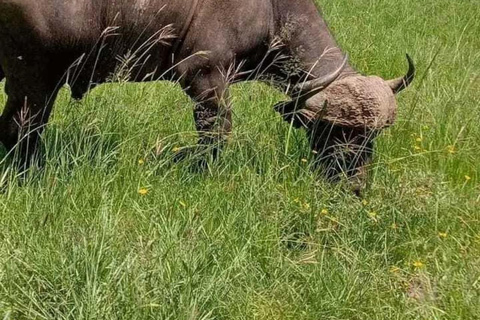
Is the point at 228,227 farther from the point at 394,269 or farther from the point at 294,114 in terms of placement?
the point at 294,114

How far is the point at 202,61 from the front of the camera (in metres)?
6.14

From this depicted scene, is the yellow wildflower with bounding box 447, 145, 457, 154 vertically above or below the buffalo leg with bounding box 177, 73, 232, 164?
below

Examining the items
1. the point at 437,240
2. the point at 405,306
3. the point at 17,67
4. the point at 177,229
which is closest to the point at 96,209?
the point at 177,229

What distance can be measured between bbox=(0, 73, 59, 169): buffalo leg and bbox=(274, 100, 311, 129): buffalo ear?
5.69 feet

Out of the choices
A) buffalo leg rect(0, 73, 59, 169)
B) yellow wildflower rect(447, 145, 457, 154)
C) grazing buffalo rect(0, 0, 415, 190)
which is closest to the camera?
grazing buffalo rect(0, 0, 415, 190)

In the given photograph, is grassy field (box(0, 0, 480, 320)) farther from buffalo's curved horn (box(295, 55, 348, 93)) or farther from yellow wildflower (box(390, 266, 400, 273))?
buffalo's curved horn (box(295, 55, 348, 93))

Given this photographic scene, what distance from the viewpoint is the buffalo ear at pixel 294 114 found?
644cm

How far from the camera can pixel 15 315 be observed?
12.2ft

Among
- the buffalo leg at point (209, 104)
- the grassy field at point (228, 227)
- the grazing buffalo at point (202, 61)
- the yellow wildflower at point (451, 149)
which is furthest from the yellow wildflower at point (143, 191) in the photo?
the yellow wildflower at point (451, 149)

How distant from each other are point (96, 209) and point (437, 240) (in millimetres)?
2098

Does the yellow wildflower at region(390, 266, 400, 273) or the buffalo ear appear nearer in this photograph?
the yellow wildflower at region(390, 266, 400, 273)

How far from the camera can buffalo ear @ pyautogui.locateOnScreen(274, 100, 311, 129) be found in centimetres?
644

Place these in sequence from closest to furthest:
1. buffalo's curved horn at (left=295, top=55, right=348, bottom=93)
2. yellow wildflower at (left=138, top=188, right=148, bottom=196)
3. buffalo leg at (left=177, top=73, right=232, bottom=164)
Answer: yellow wildflower at (left=138, top=188, right=148, bottom=196) → buffalo leg at (left=177, top=73, right=232, bottom=164) → buffalo's curved horn at (left=295, top=55, right=348, bottom=93)

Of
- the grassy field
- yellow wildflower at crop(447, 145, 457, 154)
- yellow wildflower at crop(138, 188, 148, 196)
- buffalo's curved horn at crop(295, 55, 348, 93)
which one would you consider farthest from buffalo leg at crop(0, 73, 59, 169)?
yellow wildflower at crop(447, 145, 457, 154)
